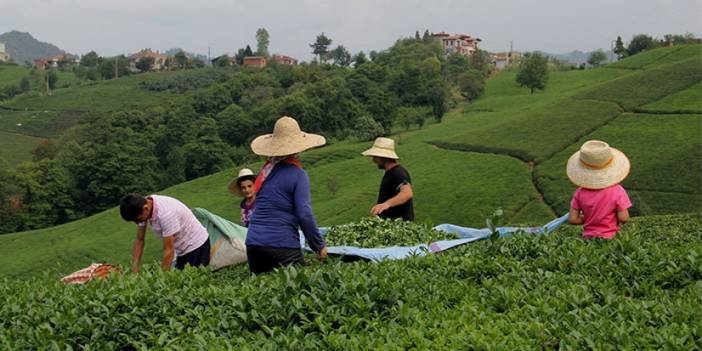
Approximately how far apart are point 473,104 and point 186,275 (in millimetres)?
59949

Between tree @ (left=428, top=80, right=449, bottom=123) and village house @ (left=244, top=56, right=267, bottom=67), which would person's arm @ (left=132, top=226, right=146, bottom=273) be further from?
village house @ (left=244, top=56, right=267, bottom=67)

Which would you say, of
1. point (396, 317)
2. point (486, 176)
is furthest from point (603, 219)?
point (486, 176)

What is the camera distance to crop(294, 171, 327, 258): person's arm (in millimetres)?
6289

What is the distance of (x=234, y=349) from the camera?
13.4ft

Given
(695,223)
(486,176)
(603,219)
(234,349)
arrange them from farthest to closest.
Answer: (486,176) → (695,223) → (603,219) → (234,349)

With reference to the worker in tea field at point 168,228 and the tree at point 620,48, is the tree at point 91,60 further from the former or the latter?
the worker in tea field at point 168,228

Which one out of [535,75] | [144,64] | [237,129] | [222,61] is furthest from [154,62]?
[535,75]

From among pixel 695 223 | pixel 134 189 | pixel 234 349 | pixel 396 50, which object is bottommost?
pixel 134 189

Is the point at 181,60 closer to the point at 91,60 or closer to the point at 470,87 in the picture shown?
the point at 91,60

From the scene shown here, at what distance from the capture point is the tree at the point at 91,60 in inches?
5561

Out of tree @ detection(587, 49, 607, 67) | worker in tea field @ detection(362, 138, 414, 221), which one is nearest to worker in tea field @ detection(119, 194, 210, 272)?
worker in tea field @ detection(362, 138, 414, 221)

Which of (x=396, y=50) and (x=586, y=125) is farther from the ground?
(x=396, y=50)

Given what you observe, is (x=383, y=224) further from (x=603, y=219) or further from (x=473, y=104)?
(x=473, y=104)

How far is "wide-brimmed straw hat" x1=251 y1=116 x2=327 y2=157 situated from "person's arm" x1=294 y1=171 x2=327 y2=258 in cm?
32
